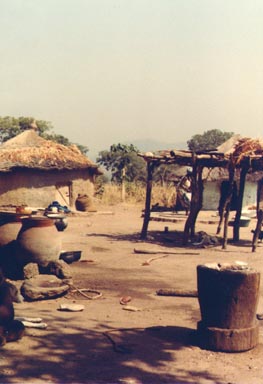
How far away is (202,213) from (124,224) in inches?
194

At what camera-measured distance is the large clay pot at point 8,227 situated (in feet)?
29.2

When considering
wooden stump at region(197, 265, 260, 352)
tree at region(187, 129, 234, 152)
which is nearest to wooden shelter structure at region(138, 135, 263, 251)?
wooden stump at region(197, 265, 260, 352)

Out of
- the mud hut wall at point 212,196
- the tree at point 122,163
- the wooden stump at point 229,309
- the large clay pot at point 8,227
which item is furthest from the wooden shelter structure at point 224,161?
the tree at point 122,163

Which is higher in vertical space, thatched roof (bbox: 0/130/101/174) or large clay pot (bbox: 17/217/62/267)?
thatched roof (bbox: 0/130/101/174)

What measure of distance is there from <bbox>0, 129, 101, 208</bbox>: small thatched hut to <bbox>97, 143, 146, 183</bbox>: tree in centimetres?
568

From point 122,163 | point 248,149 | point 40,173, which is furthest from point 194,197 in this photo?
point 122,163

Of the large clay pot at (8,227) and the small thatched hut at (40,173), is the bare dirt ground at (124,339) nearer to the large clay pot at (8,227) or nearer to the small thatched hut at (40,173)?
the large clay pot at (8,227)

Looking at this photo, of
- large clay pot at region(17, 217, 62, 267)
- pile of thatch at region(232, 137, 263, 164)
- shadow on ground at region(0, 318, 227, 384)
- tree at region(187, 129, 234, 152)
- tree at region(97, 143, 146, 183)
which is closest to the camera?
shadow on ground at region(0, 318, 227, 384)

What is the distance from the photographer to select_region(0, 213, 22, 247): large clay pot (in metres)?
8.91

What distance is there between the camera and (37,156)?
67.8 feet

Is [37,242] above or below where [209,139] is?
below

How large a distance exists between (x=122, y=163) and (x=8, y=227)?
836 inches

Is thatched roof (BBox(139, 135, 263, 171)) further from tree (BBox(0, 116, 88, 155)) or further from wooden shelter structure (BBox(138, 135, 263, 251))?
tree (BBox(0, 116, 88, 155))

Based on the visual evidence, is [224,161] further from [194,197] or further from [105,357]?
[105,357]
